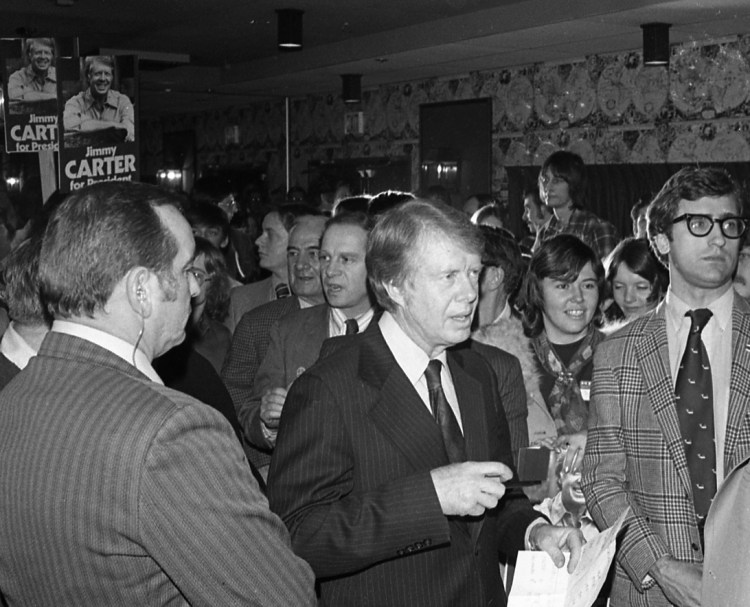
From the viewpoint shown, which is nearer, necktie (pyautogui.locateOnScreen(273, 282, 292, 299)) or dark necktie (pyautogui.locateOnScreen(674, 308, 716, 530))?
dark necktie (pyautogui.locateOnScreen(674, 308, 716, 530))

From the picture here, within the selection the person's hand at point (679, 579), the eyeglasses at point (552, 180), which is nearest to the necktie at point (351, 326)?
the person's hand at point (679, 579)

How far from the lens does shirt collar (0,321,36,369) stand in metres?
2.58

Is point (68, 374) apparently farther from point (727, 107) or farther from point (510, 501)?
point (727, 107)

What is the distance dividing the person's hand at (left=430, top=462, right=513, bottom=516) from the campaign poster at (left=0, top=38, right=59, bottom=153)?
4353mm

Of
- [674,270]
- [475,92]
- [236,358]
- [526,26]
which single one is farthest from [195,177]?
[674,270]

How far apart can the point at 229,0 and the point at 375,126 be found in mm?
4454

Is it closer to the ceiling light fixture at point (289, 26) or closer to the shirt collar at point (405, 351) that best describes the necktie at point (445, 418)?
the shirt collar at point (405, 351)

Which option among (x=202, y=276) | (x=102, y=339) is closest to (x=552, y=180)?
(x=202, y=276)

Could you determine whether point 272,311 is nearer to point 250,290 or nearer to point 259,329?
point 259,329

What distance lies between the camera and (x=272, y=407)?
3.02 m

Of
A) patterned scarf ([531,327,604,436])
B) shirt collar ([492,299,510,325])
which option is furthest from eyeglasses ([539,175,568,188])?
patterned scarf ([531,327,604,436])

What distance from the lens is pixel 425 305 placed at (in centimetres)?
214

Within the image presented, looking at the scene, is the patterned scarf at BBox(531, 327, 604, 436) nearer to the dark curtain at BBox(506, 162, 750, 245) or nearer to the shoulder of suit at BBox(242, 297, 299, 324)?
the shoulder of suit at BBox(242, 297, 299, 324)

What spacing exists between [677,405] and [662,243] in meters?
0.49
